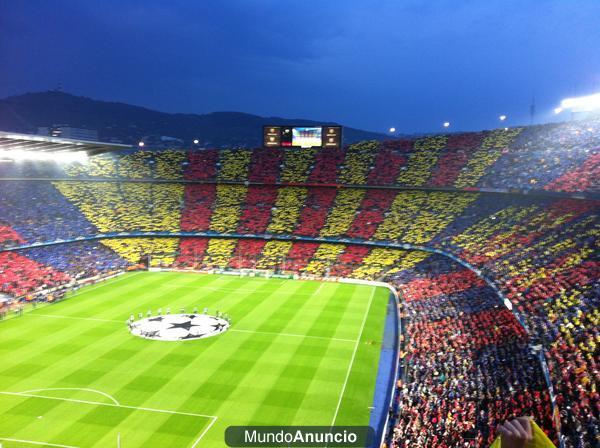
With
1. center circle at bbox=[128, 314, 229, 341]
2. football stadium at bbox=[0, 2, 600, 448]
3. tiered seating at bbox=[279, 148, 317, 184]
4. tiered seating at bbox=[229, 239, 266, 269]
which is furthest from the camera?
tiered seating at bbox=[279, 148, 317, 184]

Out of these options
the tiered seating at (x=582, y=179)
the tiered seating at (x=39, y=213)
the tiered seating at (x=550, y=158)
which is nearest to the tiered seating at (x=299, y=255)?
the tiered seating at (x=550, y=158)

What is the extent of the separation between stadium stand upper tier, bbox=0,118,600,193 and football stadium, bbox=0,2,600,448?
12.0 inches

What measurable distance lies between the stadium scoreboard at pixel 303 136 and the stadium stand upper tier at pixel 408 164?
3.89m

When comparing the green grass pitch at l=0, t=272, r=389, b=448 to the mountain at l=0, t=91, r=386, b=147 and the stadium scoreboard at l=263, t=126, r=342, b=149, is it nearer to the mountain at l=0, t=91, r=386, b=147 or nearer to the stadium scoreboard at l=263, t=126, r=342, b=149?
the stadium scoreboard at l=263, t=126, r=342, b=149

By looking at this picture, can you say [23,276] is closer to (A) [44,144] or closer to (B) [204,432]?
(A) [44,144]

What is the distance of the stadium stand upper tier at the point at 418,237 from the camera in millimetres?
20484

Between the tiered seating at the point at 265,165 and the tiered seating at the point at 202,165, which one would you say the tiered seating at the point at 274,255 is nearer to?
the tiered seating at the point at 265,165

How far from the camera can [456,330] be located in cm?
2792

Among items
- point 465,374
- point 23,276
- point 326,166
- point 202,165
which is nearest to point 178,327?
point 465,374

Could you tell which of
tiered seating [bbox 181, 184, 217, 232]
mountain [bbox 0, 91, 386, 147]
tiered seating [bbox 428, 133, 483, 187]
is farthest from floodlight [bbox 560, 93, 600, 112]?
mountain [bbox 0, 91, 386, 147]

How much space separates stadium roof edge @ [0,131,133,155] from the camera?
34906 mm

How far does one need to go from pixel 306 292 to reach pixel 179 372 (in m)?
18.7

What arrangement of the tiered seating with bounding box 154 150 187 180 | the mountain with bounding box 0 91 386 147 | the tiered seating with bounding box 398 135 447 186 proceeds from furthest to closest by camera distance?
the mountain with bounding box 0 91 386 147, the tiered seating with bounding box 154 150 187 180, the tiered seating with bounding box 398 135 447 186

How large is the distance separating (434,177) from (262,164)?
2383cm
